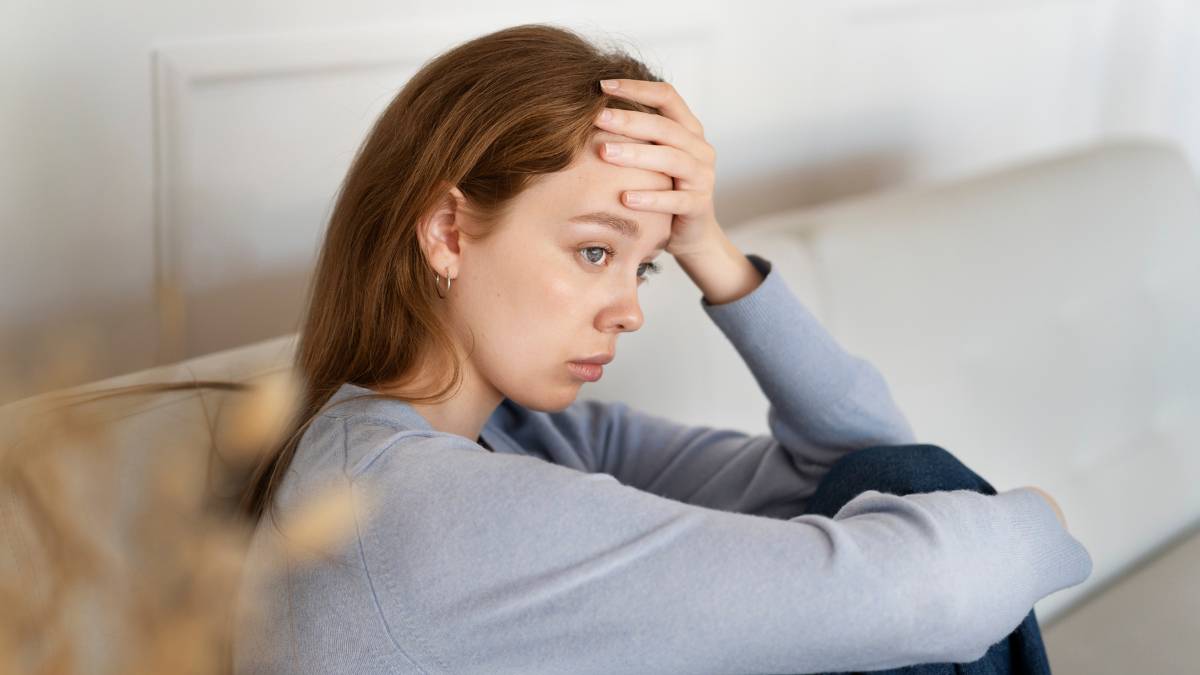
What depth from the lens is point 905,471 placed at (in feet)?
3.60

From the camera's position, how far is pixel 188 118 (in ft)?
4.67

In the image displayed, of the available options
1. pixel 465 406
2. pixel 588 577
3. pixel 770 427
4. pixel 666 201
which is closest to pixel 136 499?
pixel 465 406

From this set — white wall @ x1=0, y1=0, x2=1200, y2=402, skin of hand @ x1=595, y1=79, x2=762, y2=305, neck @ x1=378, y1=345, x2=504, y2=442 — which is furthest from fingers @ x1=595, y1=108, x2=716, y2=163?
white wall @ x1=0, y1=0, x2=1200, y2=402

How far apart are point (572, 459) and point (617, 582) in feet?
1.45

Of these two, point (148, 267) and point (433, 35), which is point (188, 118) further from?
point (433, 35)

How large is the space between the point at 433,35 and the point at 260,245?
0.37 meters

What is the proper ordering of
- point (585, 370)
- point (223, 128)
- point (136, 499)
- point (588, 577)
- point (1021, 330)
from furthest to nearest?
point (1021, 330) → point (223, 128) → point (585, 370) → point (136, 499) → point (588, 577)

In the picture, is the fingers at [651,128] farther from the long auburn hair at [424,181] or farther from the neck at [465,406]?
the neck at [465,406]

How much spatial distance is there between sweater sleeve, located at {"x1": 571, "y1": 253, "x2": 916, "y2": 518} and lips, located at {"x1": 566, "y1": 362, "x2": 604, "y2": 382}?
8.4 inches

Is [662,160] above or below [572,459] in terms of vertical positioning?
above

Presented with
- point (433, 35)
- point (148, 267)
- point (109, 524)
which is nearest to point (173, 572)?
point (109, 524)

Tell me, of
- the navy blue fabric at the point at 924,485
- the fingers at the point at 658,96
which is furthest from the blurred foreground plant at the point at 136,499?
the navy blue fabric at the point at 924,485

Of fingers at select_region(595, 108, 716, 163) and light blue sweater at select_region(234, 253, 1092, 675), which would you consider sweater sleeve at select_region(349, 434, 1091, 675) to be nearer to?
light blue sweater at select_region(234, 253, 1092, 675)

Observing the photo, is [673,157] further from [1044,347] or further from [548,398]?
[1044,347]
